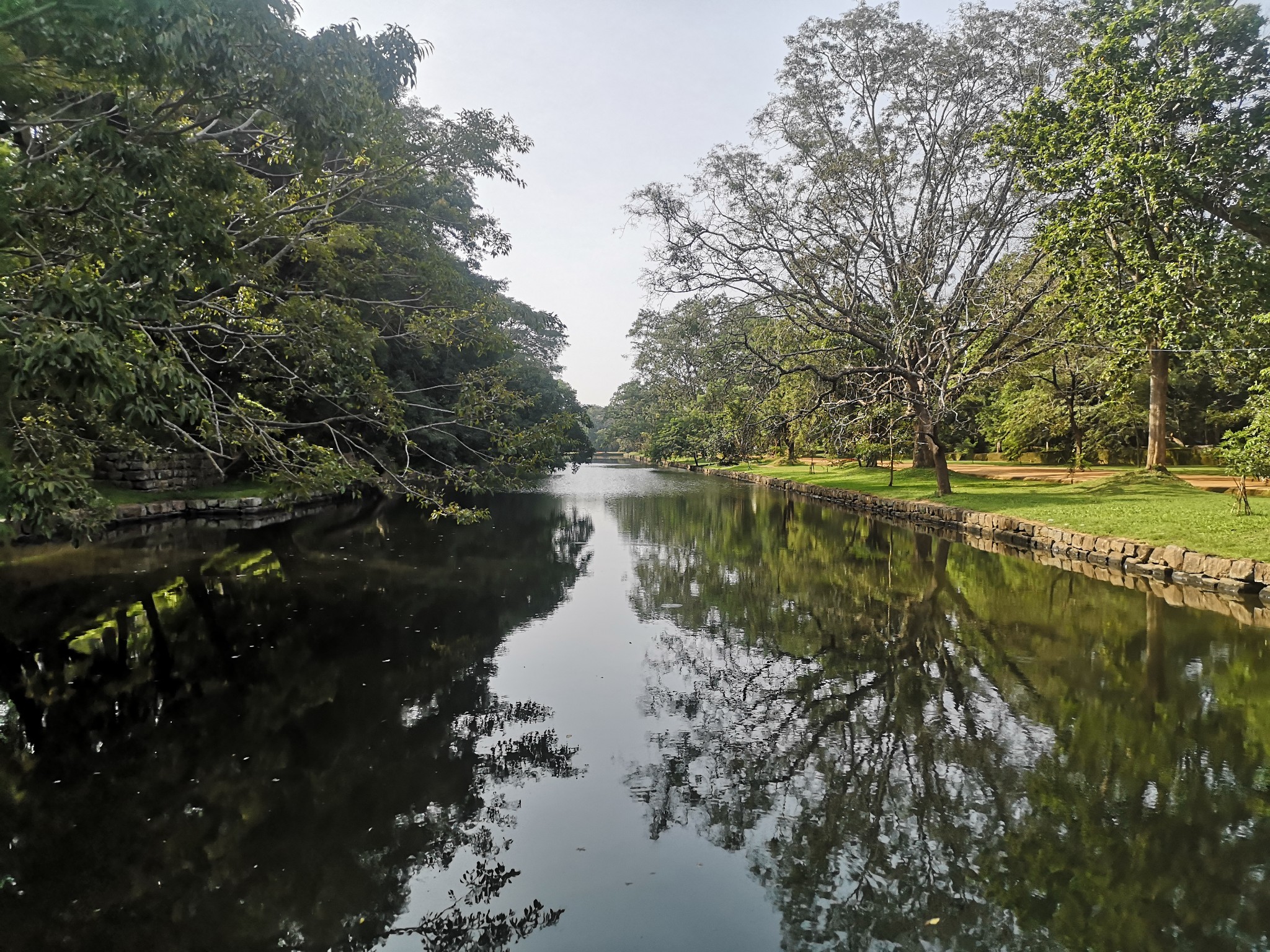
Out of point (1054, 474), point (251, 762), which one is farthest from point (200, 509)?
point (1054, 474)

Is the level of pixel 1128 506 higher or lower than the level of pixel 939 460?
lower

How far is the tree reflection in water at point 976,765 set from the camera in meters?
3.70

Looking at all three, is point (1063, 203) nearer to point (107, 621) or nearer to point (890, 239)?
point (890, 239)

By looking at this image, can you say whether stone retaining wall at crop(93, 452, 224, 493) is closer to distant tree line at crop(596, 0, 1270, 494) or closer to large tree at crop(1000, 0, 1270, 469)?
distant tree line at crop(596, 0, 1270, 494)

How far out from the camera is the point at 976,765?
17.2 feet

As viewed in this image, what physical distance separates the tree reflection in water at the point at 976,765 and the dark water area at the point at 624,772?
25 mm

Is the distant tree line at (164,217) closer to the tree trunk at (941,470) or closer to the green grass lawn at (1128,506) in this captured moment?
the green grass lawn at (1128,506)

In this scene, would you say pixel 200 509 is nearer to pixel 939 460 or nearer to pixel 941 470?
pixel 939 460

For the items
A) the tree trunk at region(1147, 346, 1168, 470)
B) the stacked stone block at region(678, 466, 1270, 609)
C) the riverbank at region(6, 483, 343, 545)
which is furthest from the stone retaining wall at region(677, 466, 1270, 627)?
the riverbank at region(6, 483, 343, 545)

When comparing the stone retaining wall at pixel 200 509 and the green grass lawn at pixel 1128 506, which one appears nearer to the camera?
the green grass lawn at pixel 1128 506

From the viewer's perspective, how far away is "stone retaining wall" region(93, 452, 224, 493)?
20.2 metres

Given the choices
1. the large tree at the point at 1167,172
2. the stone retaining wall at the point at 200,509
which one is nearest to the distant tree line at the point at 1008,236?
A: the large tree at the point at 1167,172

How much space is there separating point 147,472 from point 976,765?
21943mm

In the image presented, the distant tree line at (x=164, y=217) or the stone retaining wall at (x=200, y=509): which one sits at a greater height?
the distant tree line at (x=164, y=217)
